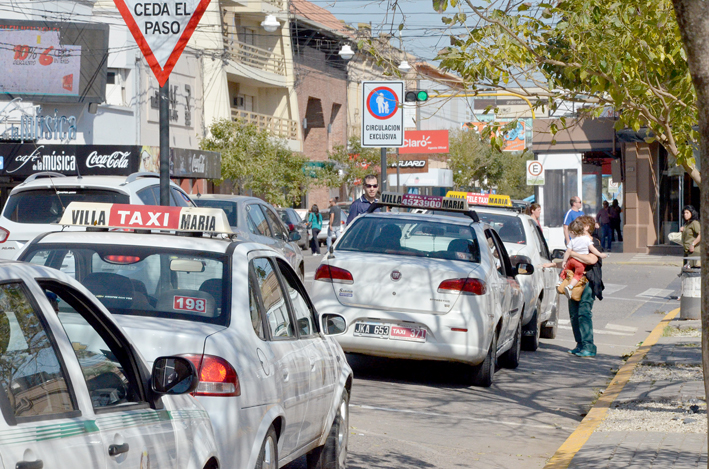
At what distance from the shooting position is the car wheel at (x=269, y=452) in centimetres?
472

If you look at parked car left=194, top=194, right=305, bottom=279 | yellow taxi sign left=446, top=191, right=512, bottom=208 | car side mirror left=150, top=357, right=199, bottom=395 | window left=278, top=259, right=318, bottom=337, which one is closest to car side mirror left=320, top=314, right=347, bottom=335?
window left=278, top=259, right=318, bottom=337

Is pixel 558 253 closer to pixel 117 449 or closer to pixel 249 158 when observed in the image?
pixel 117 449

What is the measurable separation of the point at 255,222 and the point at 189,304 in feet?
29.8

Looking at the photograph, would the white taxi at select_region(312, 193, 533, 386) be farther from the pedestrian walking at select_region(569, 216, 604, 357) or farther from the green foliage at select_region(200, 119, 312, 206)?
the green foliage at select_region(200, 119, 312, 206)

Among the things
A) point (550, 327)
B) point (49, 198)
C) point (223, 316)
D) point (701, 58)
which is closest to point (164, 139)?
point (223, 316)

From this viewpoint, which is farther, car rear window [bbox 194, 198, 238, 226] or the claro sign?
the claro sign

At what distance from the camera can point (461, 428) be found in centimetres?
830

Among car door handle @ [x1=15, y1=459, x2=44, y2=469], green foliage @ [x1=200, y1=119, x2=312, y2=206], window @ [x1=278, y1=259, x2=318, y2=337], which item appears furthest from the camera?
green foliage @ [x1=200, y1=119, x2=312, y2=206]

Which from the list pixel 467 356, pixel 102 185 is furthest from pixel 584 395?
pixel 102 185

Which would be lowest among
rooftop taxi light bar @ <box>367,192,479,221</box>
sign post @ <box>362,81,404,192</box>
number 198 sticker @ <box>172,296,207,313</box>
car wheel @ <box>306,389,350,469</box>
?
car wheel @ <box>306,389,350,469</box>

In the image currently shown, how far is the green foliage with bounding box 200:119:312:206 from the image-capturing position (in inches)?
1513

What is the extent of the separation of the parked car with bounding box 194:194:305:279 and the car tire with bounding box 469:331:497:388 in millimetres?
3743

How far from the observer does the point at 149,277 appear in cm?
534

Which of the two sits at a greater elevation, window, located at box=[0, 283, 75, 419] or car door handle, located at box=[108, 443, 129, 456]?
window, located at box=[0, 283, 75, 419]
